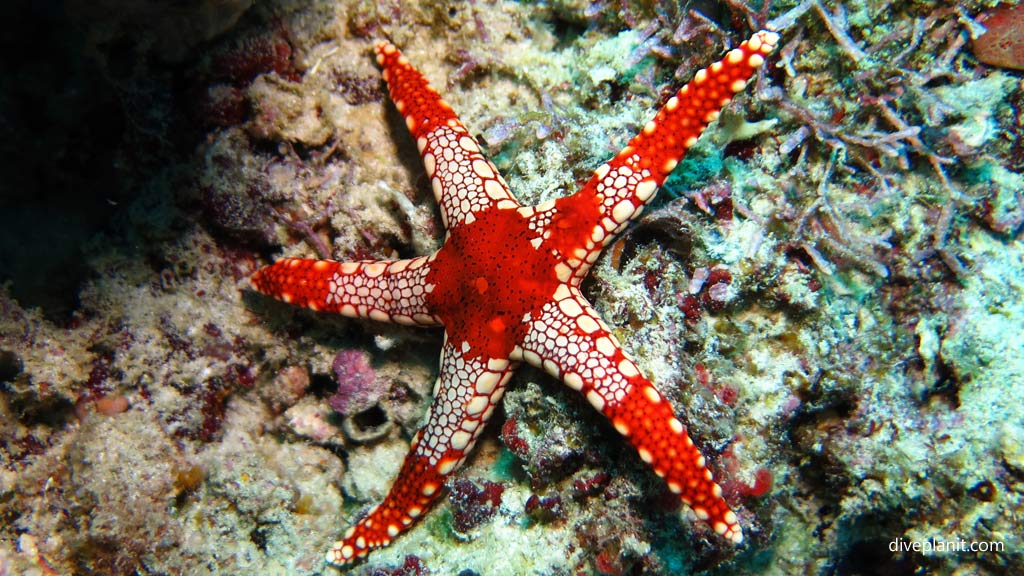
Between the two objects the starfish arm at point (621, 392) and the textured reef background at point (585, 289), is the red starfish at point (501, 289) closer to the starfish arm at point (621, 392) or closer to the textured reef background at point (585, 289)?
the starfish arm at point (621, 392)

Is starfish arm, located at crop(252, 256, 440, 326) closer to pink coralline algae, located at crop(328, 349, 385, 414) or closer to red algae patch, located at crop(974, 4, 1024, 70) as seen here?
pink coralline algae, located at crop(328, 349, 385, 414)

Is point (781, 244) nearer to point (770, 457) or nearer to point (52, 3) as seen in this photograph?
point (770, 457)

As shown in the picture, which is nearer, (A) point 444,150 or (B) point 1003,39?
(B) point 1003,39

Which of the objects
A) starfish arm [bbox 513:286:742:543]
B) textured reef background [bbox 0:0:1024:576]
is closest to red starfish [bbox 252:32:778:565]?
starfish arm [bbox 513:286:742:543]

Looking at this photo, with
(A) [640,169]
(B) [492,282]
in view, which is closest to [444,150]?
(B) [492,282]

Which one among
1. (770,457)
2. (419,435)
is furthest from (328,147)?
(770,457)

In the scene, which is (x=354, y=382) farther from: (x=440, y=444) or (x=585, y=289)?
(x=585, y=289)
